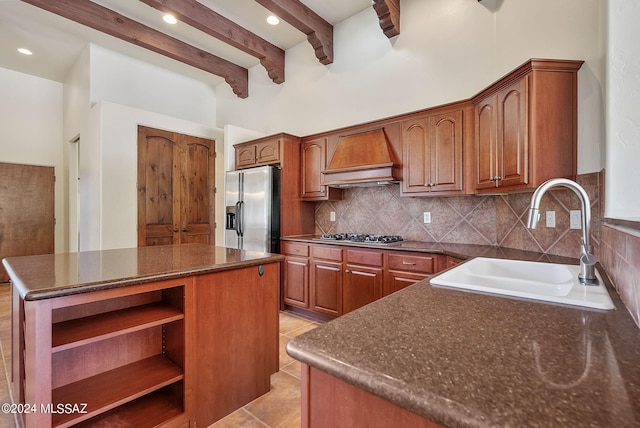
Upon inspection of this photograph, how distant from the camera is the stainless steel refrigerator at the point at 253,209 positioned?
360 cm

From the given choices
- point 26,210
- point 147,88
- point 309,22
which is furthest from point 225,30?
point 26,210

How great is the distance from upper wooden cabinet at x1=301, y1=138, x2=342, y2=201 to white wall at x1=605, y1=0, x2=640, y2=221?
8.38 ft

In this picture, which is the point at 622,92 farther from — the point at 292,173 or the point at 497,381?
the point at 292,173

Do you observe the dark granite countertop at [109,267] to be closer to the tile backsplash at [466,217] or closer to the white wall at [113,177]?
the tile backsplash at [466,217]

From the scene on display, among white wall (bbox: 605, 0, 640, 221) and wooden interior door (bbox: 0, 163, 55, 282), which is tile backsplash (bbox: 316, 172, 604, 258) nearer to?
white wall (bbox: 605, 0, 640, 221)

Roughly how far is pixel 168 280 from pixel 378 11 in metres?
3.22

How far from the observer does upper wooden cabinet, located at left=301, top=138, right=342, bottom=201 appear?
363cm

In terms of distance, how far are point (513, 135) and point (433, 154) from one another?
0.74 m

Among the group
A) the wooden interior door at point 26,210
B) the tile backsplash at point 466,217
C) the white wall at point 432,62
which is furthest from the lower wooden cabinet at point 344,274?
the wooden interior door at point 26,210

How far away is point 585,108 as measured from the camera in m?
1.98

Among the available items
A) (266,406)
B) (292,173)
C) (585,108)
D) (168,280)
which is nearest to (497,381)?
(168,280)

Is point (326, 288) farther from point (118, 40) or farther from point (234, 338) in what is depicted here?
point (118, 40)

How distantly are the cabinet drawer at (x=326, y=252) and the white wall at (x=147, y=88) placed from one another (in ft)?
11.8

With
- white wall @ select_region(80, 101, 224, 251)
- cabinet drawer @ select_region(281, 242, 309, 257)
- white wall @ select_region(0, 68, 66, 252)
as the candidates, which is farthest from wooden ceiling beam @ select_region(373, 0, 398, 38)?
white wall @ select_region(0, 68, 66, 252)
